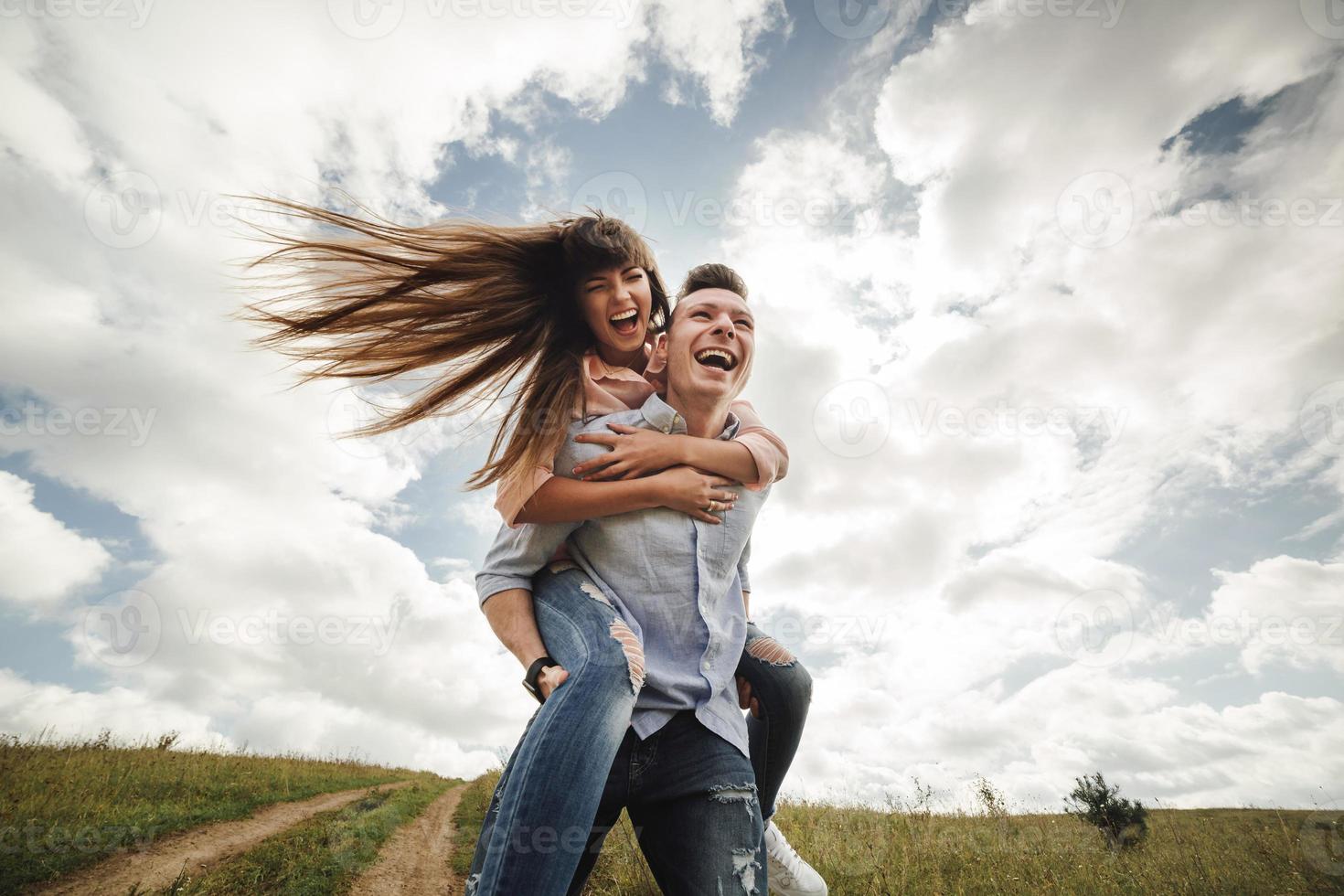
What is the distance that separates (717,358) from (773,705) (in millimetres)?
1312

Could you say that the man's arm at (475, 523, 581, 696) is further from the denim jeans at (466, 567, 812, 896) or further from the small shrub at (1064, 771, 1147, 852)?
the small shrub at (1064, 771, 1147, 852)

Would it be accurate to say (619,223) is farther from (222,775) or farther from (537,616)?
(222,775)

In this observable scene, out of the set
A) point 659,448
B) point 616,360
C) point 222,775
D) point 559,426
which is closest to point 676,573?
point 659,448

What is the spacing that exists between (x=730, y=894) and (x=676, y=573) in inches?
34.1

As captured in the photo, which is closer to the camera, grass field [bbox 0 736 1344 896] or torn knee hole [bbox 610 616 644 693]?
torn knee hole [bbox 610 616 644 693]

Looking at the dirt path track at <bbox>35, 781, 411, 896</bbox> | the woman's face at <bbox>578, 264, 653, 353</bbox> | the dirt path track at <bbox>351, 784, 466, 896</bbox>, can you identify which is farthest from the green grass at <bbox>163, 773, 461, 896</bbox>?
the woman's face at <bbox>578, 264, 653, 353</bbox>

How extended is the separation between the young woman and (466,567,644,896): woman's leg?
0.09ft

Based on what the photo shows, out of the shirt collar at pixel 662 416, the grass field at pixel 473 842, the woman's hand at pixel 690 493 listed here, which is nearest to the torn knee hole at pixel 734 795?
the woman's hand at pixel 690 493

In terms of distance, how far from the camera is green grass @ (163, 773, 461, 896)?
564 cm

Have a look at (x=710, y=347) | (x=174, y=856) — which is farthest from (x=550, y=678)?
(x=174, y=856)

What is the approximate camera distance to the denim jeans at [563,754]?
1422 mm

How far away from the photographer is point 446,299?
294cm

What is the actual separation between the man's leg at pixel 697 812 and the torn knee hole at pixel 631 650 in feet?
1.01

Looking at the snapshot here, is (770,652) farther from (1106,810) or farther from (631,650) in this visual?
(1106,810)
